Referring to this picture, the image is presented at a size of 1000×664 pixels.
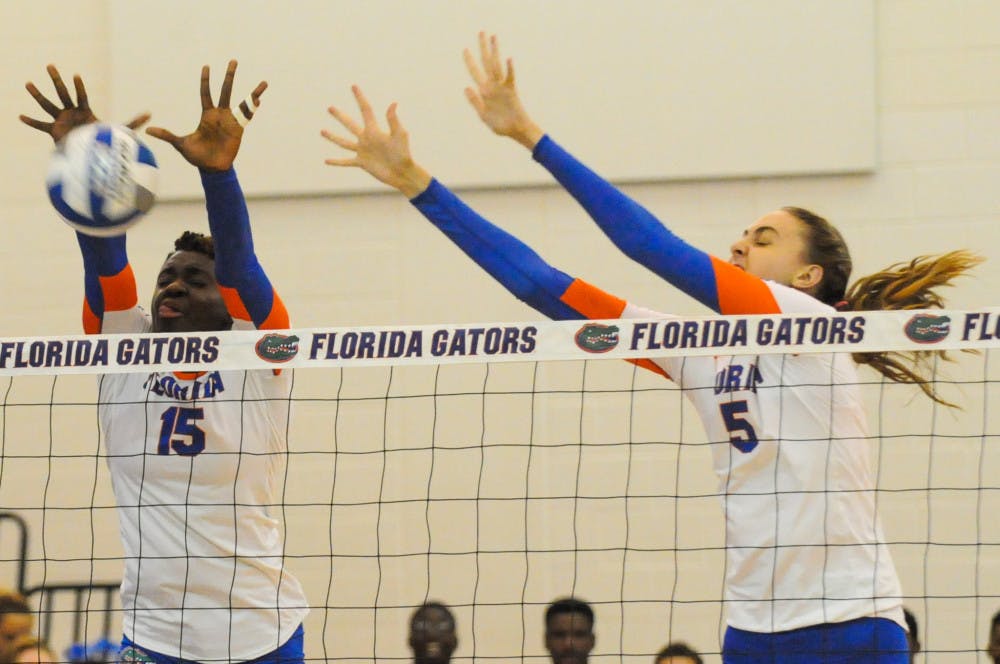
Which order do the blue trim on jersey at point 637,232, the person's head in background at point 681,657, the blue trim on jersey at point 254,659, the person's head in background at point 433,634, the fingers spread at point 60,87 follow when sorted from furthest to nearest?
the person's head in background at point 433,634 → the person's head in background at point 681,657 → the fingers spread at point 60,87 → the blue trim on jersey at point 254,659 → the blue trim on jersey at point 637,232

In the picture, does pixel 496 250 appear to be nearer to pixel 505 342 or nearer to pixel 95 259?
pixel 505 342

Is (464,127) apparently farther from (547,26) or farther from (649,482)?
(649,482)

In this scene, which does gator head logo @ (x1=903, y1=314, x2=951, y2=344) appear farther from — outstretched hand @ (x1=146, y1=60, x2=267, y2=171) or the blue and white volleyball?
the blue and white volleyball

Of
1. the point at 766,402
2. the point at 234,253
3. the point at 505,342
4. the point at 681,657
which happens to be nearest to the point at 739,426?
the point at 766,402

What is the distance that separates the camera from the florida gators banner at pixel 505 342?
3.61m

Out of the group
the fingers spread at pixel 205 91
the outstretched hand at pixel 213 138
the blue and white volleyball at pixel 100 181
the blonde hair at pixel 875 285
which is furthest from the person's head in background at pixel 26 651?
the blonde hair at pixel 875 285

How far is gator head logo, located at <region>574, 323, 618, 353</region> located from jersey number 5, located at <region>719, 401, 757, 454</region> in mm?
369

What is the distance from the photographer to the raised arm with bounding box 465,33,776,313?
11.3 feet

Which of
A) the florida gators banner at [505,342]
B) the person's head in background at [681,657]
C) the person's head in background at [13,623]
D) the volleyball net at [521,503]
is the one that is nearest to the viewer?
the florida gators banner at [505,342]

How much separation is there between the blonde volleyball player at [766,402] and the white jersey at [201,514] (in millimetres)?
832

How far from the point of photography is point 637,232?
3.48m

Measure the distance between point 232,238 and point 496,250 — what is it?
0.77 meters

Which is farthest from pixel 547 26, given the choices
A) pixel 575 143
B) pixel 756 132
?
pixel 756 132

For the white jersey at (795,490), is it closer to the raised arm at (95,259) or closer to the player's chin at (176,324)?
the player's chin at (176,324)
